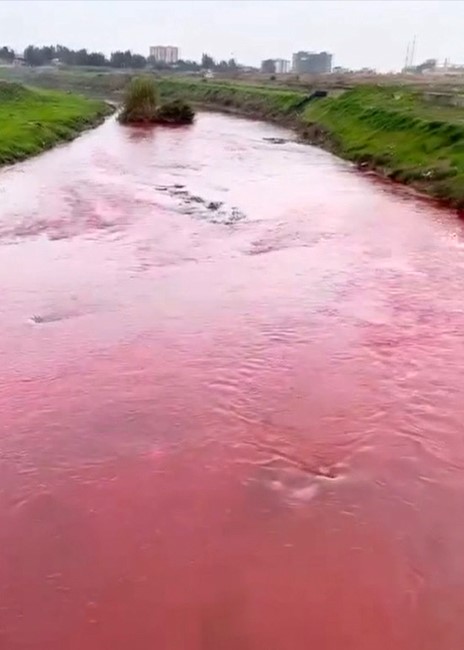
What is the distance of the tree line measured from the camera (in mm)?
114438

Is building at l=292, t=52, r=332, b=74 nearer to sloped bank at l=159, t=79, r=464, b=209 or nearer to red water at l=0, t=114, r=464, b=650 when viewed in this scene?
sloped bank at l=159, t=79, r=464, b=209

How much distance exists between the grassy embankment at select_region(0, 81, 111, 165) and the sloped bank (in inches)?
406

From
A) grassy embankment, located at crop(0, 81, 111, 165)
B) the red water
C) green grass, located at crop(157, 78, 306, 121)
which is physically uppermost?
green grass, located at crop(157, 78, 306, 121)

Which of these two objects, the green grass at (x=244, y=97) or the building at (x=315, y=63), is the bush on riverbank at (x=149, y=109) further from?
the building at (x=315, y=63)

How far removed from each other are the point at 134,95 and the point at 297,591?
120 feet

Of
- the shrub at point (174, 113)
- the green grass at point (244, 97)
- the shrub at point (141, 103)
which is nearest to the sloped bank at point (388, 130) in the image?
the green grass at point (244, 97)

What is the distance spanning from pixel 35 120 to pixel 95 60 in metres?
90.2

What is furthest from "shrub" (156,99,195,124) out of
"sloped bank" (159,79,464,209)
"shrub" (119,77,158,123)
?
"sloped bank" (159,79,464,209)

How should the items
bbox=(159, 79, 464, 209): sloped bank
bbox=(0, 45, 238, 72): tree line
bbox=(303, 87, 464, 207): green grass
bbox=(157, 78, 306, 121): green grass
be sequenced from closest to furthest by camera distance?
bbox=(303, 87, 464, 207): green grass → bbox=(159, 79, 464, 209): sloped bank → bbox=(157, 78, 306, 121): green grass → bbox=(0, 45, 238, 72): tree line

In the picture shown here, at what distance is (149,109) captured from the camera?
→ 129ft

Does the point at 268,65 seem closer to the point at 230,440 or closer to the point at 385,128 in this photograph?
the point at 385,128

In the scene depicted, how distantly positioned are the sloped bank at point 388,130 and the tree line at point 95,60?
74.2 metres

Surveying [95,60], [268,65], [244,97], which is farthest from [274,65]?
[244,97]

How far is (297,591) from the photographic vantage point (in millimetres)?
5754
